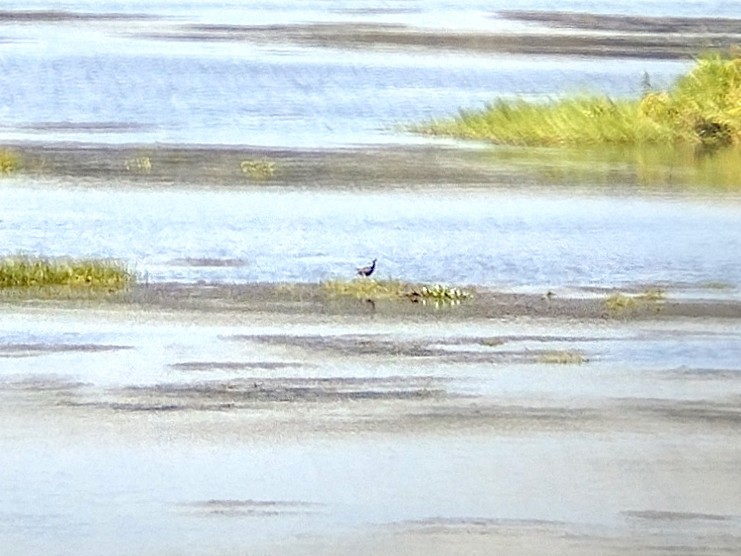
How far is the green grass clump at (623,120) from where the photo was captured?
22875 millimetres

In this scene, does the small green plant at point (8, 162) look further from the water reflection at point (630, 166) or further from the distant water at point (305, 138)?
the water reflection at point (630, 166)

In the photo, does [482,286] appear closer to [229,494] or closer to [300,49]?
[229,494]

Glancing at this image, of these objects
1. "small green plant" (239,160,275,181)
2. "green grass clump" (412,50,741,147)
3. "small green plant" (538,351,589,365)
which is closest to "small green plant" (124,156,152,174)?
"small green plant" (239,160,275,181)

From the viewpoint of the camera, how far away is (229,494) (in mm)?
9594

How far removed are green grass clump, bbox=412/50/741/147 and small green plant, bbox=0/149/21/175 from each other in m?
4.39

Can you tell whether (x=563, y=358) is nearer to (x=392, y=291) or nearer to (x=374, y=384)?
(x=374, y=384)

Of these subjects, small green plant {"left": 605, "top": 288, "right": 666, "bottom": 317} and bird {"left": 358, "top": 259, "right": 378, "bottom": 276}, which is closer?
small green plant {"left": 605, "top": 288, "right": 666, "bottom": 317}

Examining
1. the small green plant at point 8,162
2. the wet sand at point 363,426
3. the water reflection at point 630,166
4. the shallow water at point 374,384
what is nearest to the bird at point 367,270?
the shallow water at point 374,384

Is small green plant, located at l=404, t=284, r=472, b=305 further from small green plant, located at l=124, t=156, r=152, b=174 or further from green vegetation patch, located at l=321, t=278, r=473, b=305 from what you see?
small green plant, located at l=124, t=156, r=152, b=174

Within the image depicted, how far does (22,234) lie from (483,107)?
8.77 metres

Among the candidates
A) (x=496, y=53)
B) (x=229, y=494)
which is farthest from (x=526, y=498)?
(x=496, y=53)

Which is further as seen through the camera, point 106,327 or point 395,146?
point 395,146

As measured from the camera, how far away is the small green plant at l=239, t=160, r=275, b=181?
1973 cm

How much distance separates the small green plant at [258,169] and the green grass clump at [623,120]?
9.46 ft
